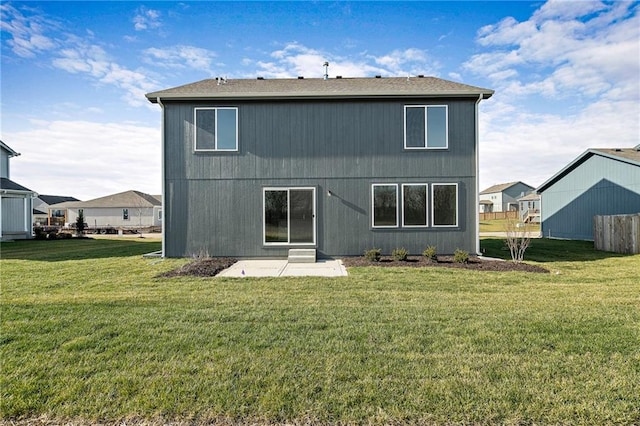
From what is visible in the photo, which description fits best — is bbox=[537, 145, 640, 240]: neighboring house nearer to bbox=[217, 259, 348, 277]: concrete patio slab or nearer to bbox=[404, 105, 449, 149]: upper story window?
bbox=[404, 105, 449, 149]: upper story window

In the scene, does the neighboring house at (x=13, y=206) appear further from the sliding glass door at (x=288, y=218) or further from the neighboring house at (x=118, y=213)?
the sliding glass door at (x=288, y=218)

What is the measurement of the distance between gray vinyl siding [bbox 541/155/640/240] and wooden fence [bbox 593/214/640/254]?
7.76 feet

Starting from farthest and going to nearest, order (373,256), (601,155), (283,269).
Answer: (601,155), (373,256), (283,269)

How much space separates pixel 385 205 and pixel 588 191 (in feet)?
41.7

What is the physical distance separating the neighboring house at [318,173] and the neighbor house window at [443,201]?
0.03 metres

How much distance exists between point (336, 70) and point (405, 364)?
1269 centimetres

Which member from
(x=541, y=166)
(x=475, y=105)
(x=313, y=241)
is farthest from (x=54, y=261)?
(x=541, y=166)

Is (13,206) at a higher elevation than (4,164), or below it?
below

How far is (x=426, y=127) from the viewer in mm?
10852

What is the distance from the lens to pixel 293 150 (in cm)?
1098

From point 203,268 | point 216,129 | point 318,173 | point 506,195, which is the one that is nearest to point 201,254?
point 203,268

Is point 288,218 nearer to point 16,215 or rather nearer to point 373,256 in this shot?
point 373,256

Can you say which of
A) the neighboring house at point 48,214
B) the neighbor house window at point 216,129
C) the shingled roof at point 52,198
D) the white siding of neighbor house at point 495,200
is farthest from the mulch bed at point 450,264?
the shingled roof at point 52,198

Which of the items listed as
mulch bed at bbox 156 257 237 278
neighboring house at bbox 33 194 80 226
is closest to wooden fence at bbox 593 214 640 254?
mulch bed at bbox 156 257 237 278
